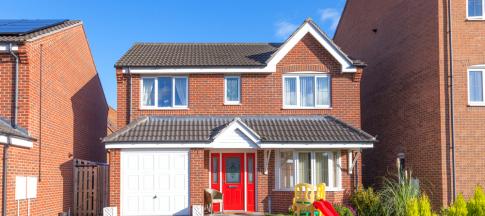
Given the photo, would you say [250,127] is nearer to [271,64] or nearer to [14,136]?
[271,64]

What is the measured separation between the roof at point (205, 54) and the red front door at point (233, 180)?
3676 millimetres

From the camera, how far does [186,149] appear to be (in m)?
17.3

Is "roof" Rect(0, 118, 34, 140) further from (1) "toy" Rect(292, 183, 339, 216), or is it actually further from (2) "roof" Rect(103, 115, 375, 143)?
(1) "toy" Rect(292, 183, 339, 216)

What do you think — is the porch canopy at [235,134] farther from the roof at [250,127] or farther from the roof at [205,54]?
the roof at [205,54]

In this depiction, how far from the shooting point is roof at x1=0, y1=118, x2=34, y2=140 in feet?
41.5

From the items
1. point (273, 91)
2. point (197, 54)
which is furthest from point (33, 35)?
point (273, 91)

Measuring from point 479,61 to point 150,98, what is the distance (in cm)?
1252

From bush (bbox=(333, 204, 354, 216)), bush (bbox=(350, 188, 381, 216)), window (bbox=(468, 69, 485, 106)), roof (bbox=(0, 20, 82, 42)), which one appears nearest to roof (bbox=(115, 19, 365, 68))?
roof (bbox=(0, 20, 82, 42))

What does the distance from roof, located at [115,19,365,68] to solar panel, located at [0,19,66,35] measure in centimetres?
293

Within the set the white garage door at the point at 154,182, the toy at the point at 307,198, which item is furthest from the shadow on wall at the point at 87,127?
the toy at the point at 307,198

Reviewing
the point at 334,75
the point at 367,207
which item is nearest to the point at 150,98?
the point at 334,75

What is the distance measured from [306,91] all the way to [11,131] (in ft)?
35.6

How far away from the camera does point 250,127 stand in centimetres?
1800

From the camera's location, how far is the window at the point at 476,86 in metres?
17.4
